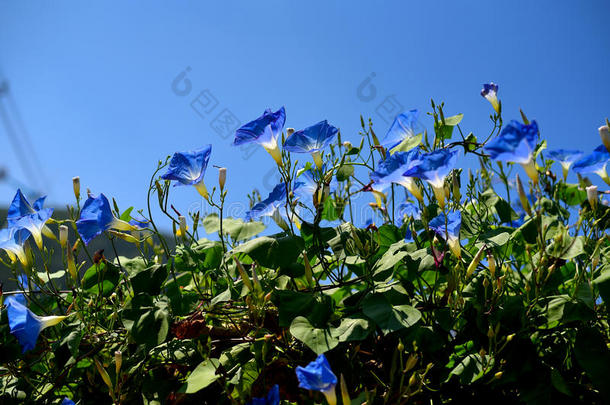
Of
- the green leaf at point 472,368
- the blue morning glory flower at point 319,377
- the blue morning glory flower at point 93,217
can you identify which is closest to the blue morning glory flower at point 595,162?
the green leaf at point 472,368

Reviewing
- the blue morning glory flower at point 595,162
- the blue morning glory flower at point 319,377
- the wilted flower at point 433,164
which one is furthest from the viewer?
the blue morning glory flower at point 595,162

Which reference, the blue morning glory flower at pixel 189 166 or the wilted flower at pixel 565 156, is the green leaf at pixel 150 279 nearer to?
the blue morning glory flower at pixel 189 166

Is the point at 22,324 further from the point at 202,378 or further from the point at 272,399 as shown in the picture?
the point at 272,399

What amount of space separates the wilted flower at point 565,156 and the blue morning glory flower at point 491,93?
249 millimetres

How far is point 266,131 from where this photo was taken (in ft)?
4.76

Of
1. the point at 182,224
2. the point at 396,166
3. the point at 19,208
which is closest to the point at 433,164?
the point at 396,166

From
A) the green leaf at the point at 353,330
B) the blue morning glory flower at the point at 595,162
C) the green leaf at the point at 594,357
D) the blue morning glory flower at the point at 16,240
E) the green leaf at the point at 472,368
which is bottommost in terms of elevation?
the green leaf at the point at 594,357

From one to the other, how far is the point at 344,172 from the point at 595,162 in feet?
2.28

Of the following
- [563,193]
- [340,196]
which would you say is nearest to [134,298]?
[340,196]

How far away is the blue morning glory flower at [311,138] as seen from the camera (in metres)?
1.38

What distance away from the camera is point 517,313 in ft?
4.18

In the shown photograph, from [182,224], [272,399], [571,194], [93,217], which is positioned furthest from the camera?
[571,194]

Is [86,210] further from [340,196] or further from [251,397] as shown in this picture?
[340,196]

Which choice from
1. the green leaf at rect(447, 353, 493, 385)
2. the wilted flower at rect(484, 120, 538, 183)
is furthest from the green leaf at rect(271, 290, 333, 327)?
the wilted flower at rect(484, 120, 538, 183)
